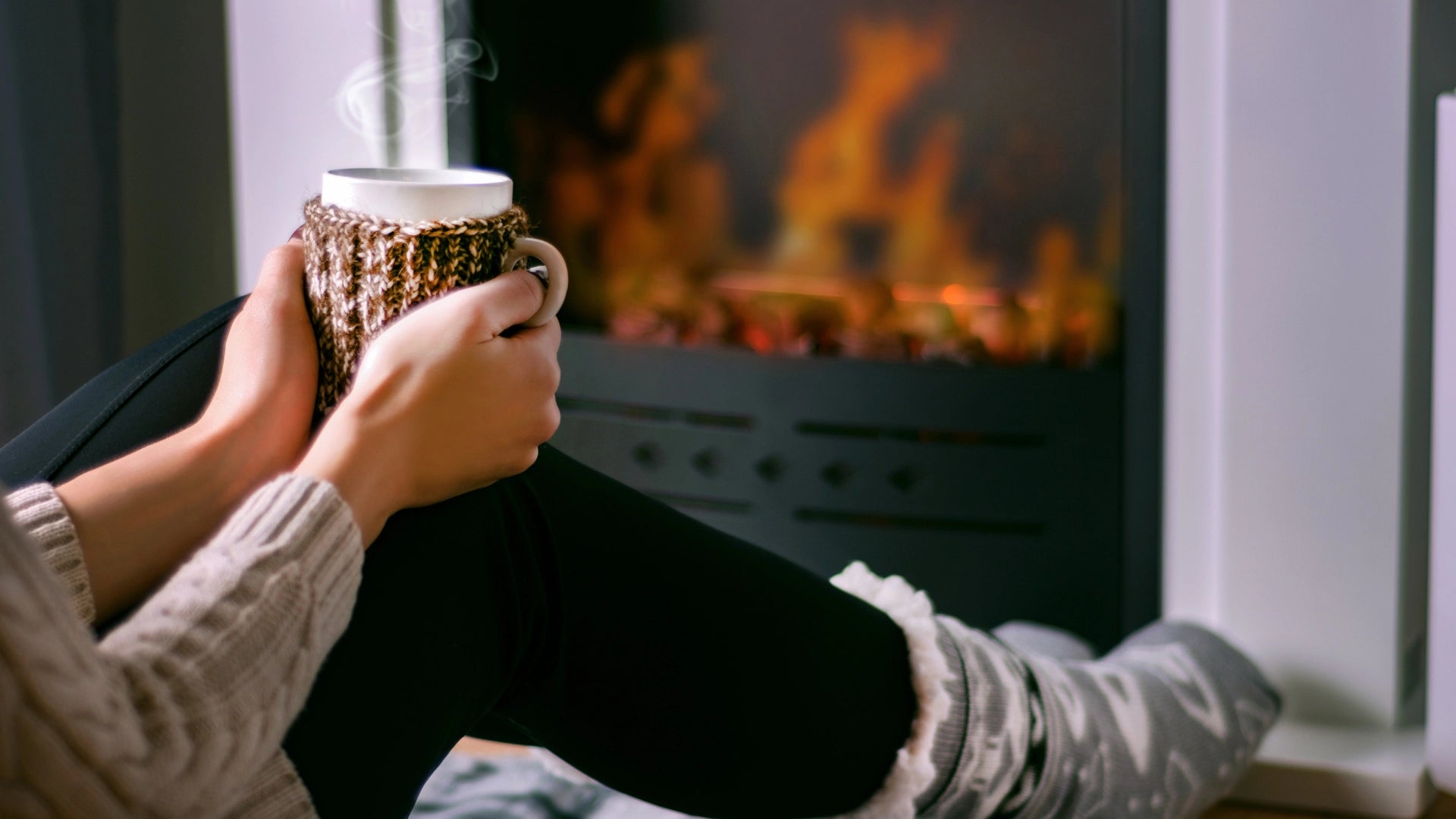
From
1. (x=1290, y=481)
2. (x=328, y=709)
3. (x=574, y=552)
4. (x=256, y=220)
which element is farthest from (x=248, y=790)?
(x=256, y=220)

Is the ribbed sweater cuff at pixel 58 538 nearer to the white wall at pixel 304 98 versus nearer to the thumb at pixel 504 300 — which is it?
the thumb at pixel 504 300

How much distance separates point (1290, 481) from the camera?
1283mm

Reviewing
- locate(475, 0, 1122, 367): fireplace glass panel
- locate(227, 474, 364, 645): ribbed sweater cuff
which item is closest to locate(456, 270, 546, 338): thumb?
locate(227, 474, 364, 645): ribbed sweater cuff

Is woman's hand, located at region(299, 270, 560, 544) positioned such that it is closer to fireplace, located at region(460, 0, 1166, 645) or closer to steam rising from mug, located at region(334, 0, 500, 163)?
fireplace, located at region(460, 0, 1166, 645)

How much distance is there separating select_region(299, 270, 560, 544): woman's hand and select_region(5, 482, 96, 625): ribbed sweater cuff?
131mm

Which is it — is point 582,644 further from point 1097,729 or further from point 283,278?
point 1097,729

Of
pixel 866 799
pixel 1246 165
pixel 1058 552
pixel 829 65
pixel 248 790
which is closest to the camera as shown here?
pixel 248 790

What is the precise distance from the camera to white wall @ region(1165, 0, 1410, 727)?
→ 1.21 metres

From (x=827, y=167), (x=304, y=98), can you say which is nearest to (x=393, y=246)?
(x=827, y=167)

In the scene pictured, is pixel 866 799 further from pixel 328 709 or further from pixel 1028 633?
pixel 1028 633

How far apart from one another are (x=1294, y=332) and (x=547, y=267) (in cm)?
85

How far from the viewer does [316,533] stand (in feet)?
1.88

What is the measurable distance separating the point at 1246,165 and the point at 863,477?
0.51 meters

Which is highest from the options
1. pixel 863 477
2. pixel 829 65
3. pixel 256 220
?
pixel 829 65
